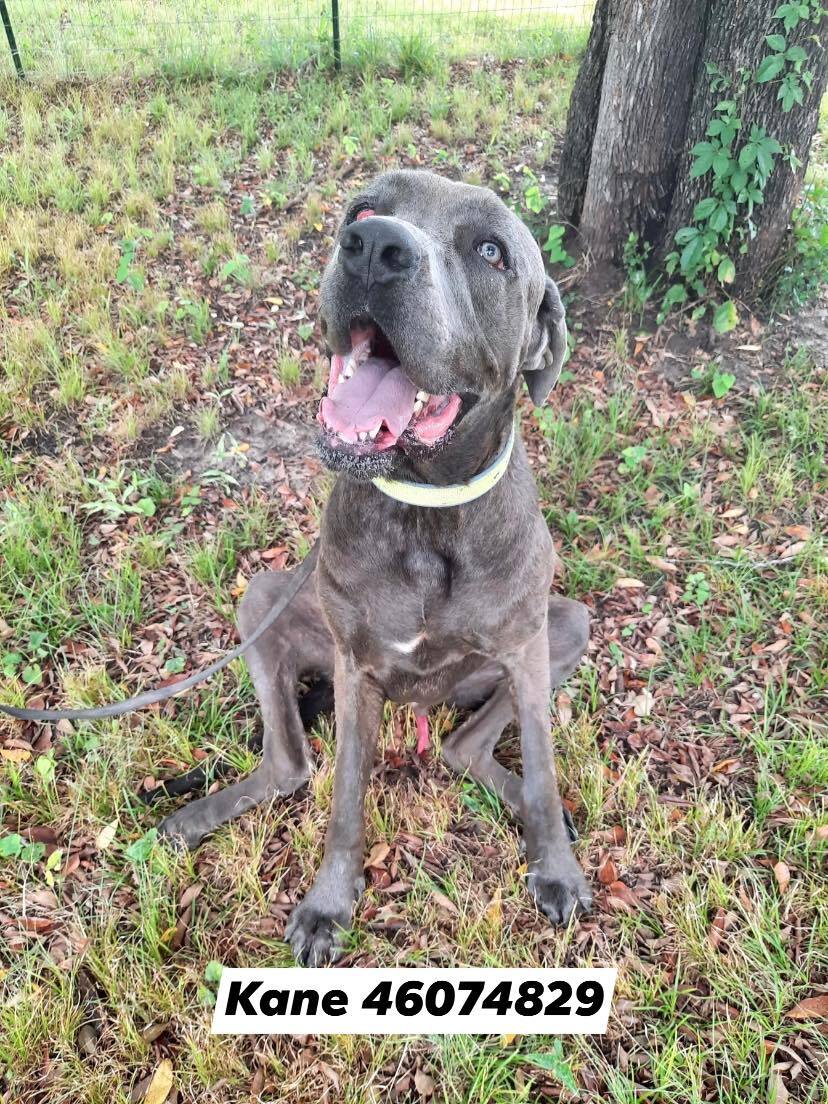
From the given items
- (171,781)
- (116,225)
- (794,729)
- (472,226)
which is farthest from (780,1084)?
(116,225)

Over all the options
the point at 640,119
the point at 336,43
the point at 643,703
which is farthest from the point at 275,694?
the point at 336,43

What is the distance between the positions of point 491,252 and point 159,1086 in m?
2.46

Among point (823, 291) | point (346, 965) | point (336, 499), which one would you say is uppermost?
point (336, 499)

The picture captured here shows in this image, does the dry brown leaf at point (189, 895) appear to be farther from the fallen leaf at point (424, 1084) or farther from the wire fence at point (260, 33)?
the wire fence at point (260, 33)

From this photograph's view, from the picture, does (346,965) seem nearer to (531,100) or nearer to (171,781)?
(171,781)

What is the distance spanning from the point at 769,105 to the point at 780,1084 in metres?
4.02

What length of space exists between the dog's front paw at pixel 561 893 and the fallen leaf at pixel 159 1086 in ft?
3.94

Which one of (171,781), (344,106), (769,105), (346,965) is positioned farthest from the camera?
(344,106)

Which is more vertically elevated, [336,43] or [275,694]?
[336,43]

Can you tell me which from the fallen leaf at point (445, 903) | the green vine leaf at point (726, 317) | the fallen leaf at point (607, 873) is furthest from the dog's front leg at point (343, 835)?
the green vine leaf at point (726, 317)

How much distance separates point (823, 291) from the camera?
456cm

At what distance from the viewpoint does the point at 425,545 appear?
2.38 meters

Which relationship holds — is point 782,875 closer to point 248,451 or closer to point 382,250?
point 382,250

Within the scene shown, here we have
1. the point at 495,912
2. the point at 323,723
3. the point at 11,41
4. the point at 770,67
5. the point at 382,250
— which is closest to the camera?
the point at 382,250
